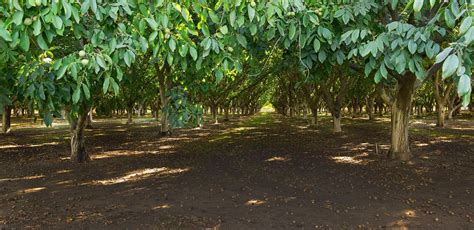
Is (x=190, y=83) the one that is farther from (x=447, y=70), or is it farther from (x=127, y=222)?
(x=447, y=70)

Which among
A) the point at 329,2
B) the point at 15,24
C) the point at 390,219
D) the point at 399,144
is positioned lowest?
the point at 390,219

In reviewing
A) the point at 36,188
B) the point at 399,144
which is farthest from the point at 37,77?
the point at 399,144

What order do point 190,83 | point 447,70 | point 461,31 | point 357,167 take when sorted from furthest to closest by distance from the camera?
point 357,167 < point 190,83 < point 461,31 < point 447,70

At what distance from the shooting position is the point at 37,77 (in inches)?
154

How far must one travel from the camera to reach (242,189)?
8.65 metres

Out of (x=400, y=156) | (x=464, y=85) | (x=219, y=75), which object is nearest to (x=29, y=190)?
(x=219, y=75)

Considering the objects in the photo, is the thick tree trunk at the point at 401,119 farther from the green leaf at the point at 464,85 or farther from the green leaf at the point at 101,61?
the green leaf at the point at 101,61

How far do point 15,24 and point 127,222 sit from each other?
4.36 metres

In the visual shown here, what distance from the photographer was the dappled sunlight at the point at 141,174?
9.83 m

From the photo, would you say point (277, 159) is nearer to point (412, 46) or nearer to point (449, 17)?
point (412, 46)

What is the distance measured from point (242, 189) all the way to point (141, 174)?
138 inches

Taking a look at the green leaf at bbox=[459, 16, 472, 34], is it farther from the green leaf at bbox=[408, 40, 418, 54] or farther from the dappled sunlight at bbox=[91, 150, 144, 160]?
the dappled sunlight at bbox=[91, 150, 144, 160]

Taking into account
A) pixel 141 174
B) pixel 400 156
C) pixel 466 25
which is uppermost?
pixel 466 25

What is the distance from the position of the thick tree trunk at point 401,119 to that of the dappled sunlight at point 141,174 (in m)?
6.47
